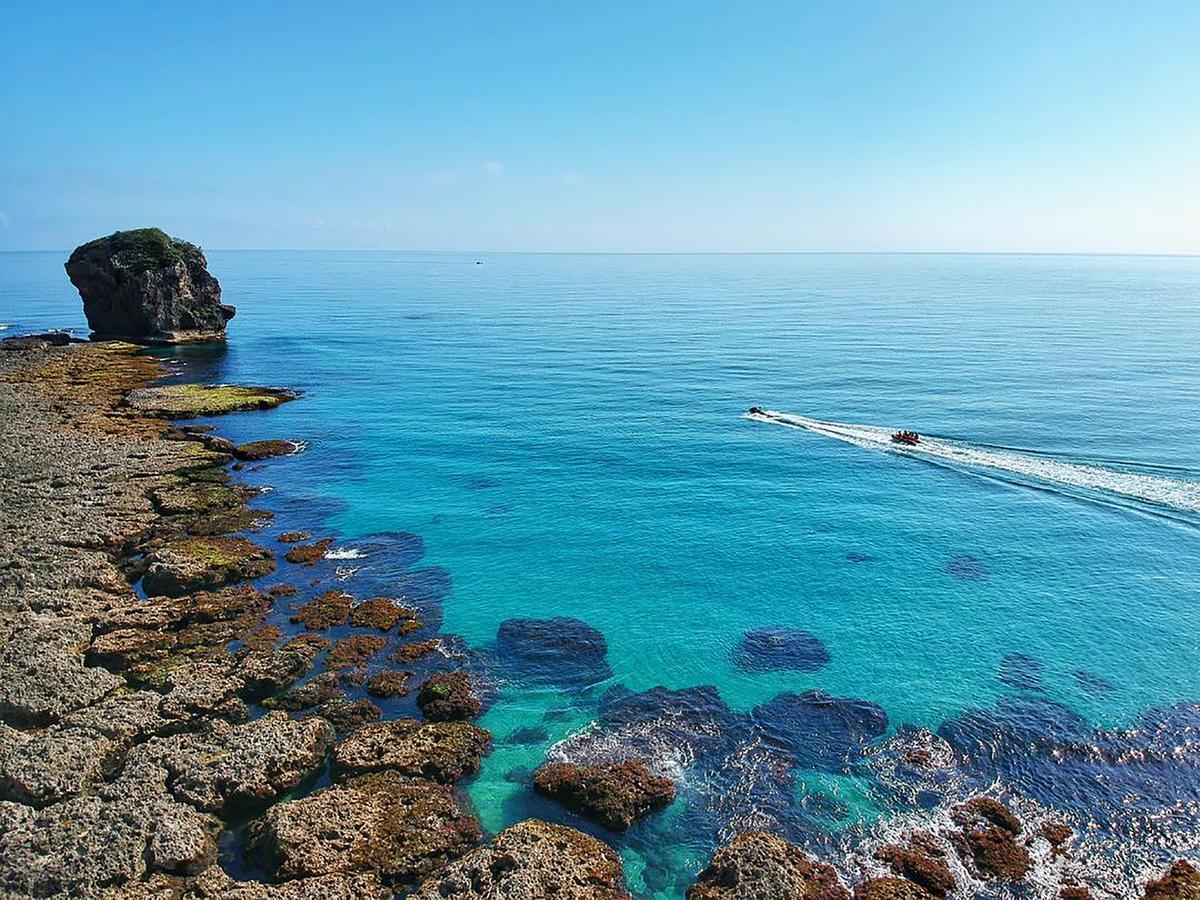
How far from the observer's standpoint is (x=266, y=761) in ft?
90.8

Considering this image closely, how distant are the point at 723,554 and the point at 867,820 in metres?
22.0

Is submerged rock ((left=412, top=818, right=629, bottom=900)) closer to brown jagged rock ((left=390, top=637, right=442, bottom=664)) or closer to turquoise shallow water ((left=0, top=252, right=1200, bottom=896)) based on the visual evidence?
turquoise shallow water ((left=0, top=252, right=1200, bottom=896))

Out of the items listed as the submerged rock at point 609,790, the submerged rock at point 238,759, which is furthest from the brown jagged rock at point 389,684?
the submerged rock at point 609,790

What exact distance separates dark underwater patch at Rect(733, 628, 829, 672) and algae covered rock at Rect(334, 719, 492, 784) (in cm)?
1360

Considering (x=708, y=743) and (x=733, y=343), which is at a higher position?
(x=733, y=343)

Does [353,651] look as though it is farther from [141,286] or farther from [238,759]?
[141,286]

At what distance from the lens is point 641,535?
50375mm

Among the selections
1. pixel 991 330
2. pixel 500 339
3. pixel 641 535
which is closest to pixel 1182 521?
pixel 641 535

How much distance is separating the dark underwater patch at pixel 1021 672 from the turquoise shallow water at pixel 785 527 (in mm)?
155

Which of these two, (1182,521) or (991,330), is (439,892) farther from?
(991,330)

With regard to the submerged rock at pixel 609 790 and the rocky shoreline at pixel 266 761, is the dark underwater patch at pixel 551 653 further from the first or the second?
the submerged rock at pixel 609 790

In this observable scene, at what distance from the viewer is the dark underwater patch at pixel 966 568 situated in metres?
44.1

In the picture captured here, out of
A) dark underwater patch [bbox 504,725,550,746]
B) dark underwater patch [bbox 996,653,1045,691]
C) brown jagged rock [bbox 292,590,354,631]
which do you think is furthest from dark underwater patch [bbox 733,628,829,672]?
brown jagged rock [bbox 292,590,354,631]

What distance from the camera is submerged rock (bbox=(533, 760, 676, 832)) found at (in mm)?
26453
